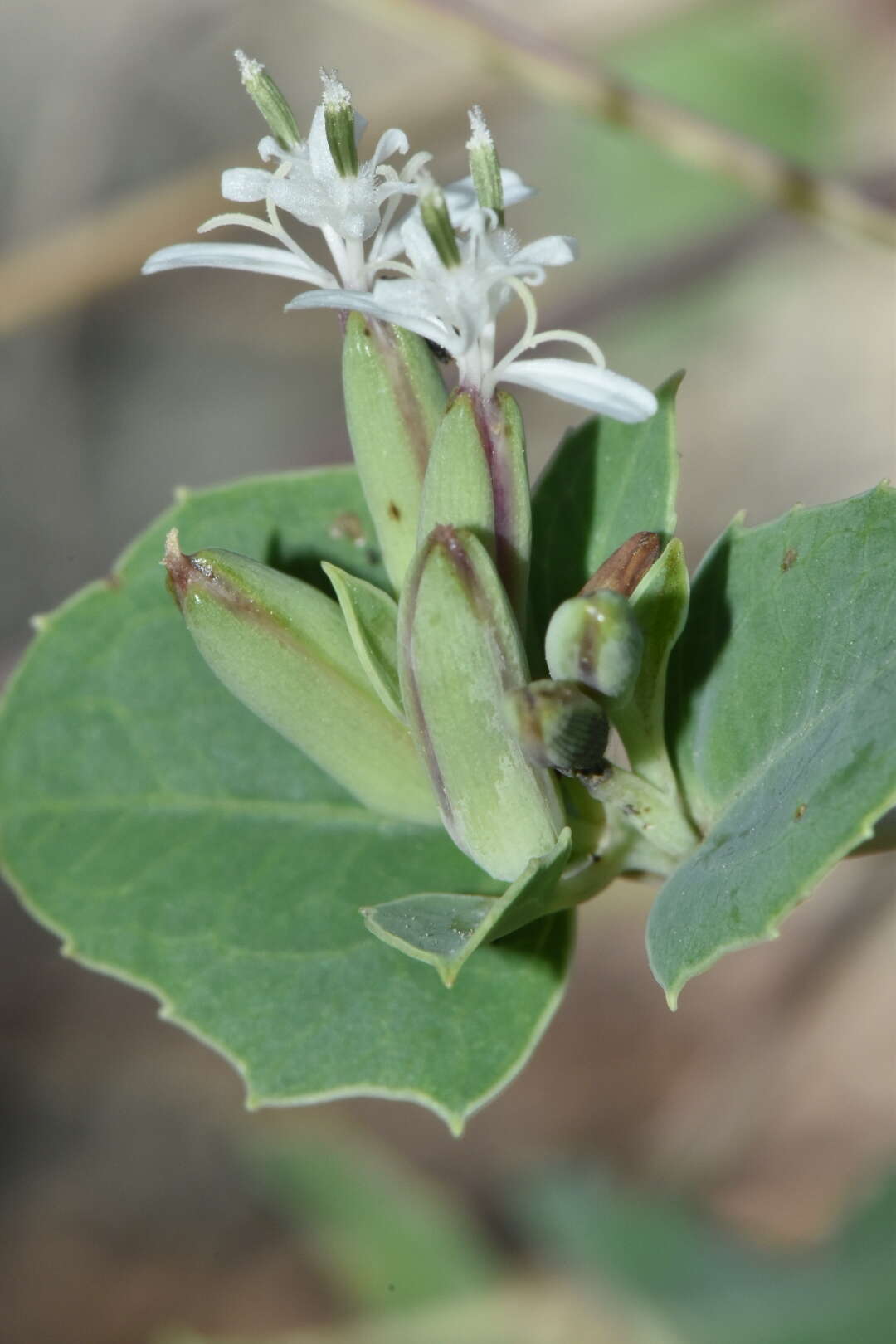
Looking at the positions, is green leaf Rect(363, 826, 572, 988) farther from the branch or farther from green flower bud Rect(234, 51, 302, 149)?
the branch

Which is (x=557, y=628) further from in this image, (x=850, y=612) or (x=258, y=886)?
(x=258, y=886)

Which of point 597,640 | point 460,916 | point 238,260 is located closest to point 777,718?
point 597,640

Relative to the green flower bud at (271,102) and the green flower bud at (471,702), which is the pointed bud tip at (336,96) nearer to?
the green flower bud at (271,102)

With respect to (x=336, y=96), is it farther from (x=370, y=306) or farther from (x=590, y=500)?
(x=590, y=500)

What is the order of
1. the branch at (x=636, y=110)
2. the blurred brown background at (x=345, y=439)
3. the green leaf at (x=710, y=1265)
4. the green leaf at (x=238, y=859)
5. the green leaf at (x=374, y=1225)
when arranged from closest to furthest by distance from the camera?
1. the green leaf at (x=238, y=859)
2. the branch at (x=636, y=110)
3. the green leaf at (x=710, y=1265)
4. the green leaf at (x=374, y=1225)
5. the blurred brown background at (x=345, y=439)

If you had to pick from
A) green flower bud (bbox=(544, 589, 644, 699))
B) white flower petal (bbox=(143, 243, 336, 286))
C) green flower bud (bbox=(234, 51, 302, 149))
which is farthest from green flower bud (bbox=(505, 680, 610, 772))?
green flower bud (bbox=(234, 51, 302, 149))

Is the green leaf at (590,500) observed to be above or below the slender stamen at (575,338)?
below

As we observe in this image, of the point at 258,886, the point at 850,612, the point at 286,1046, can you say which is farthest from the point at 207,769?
the point at 850,612

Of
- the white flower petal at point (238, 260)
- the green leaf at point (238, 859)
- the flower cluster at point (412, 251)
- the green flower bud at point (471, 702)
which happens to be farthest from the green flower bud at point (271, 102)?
the green flower bud at point (471, 702)
